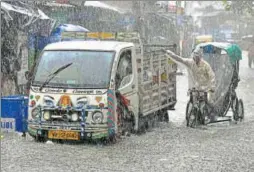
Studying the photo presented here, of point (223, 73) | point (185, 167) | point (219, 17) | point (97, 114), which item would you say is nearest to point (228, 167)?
point (185, 167)

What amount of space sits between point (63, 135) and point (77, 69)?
122 cm

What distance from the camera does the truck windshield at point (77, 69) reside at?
10.2 metres

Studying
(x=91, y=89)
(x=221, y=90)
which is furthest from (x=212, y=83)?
(x=91, y=89)

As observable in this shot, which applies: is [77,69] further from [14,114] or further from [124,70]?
[14,114]

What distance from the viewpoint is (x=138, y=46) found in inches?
466

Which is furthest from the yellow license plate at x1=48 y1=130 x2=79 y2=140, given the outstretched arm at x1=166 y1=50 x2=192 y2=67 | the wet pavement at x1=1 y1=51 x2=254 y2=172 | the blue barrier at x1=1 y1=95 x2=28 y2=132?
the outstretched arm at x1=166 y1=50 x2=192 y2=67

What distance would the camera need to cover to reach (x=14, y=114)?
1114cm

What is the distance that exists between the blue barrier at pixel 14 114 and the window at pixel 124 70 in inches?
75.0

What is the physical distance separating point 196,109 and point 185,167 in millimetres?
4555

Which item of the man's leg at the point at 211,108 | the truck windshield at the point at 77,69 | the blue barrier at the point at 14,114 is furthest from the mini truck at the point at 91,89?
the man's leg at the point at 211,108

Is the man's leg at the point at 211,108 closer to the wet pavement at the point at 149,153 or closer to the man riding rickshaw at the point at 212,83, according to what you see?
the man riding rickshaw at the point at 212,83

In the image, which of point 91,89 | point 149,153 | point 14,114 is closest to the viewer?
point 149,153

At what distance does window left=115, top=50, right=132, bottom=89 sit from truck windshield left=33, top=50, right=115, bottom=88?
267 mm

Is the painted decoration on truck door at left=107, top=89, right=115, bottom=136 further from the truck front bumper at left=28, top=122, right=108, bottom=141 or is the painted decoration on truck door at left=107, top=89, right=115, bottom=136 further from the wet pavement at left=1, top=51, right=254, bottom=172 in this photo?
the wet pavement at left=1, top=51, right=254, bottom=172
